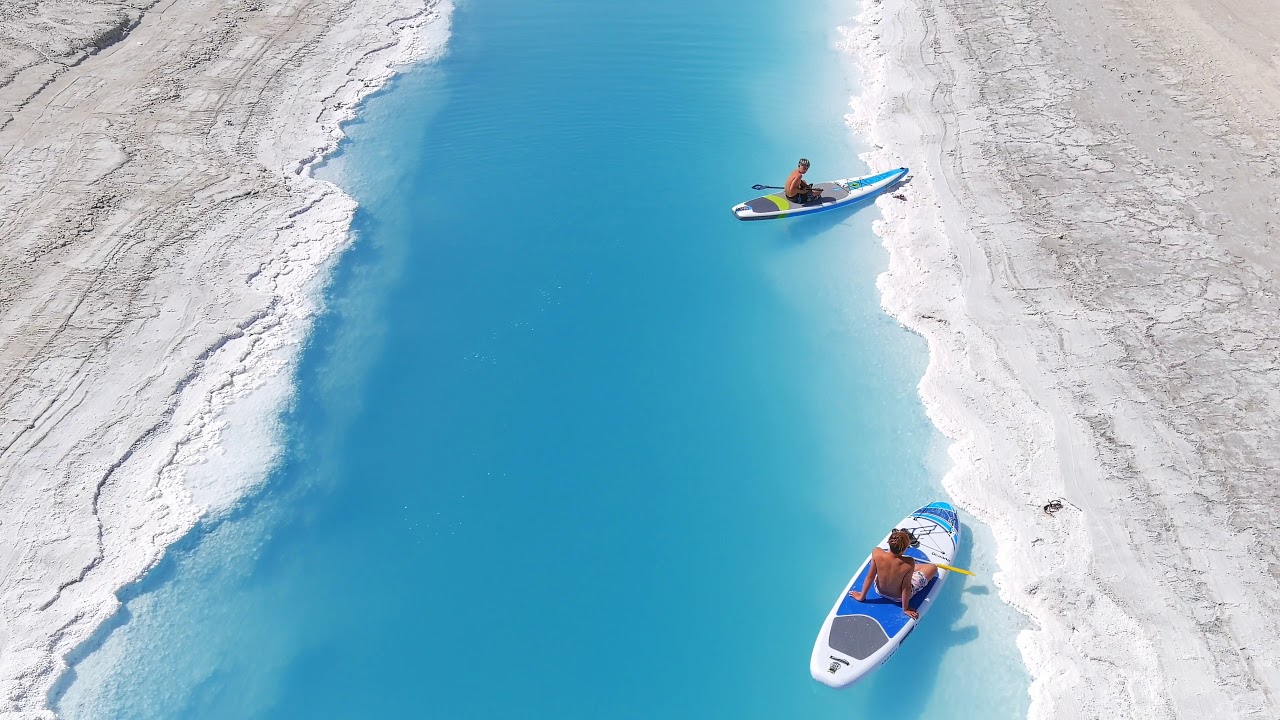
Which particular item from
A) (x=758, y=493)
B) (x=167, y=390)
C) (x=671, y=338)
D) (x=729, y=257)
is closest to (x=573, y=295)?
(x=671, y=338)

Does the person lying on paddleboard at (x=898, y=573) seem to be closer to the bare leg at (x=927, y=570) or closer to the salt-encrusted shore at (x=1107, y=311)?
the bare leg at (x=927, y=570)

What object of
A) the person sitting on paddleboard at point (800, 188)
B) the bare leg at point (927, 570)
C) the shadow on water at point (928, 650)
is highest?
the person sitting on paddleboard at point (800, 188)

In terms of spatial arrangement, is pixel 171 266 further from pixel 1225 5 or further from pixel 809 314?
pixel 1225 5

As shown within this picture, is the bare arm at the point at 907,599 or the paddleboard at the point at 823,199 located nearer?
the bare arm at the point at 907,599

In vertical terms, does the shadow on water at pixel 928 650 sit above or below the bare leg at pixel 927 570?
below

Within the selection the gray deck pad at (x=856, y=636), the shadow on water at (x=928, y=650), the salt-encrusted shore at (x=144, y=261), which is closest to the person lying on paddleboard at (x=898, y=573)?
the gray deck pad at (x=856, y=636)

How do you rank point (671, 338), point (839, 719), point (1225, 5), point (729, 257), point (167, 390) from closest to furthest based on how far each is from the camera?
point (839, 719) → point (167, 390) → point (671, 338) → point (729, 257) → point (1225, 5)
